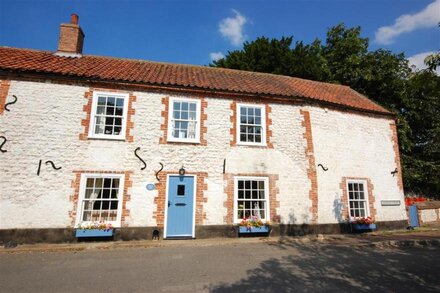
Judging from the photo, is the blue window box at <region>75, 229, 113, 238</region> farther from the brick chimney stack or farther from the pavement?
the brick chimney stack

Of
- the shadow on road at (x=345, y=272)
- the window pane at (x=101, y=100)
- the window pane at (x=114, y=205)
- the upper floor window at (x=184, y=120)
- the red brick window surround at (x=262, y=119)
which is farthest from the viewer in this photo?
the red brick window surround at (x=262, y=119)

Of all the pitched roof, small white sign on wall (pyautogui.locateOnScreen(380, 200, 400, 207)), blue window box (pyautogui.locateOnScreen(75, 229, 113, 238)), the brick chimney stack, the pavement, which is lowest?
the pavement

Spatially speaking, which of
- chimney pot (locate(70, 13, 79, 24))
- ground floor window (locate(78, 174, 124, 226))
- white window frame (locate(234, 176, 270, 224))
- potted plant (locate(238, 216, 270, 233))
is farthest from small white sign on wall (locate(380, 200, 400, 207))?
chimney pot (locate(70, 13, 79, 24))

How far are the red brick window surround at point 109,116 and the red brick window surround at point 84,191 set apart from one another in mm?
1385

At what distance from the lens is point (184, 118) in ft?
37.5

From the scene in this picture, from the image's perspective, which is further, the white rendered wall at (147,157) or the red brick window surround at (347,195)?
the red brick window surround at (347,195)

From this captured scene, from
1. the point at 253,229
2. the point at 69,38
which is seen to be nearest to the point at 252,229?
the point at 253,229

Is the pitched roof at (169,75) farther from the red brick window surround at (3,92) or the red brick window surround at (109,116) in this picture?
the red brick window surround at (109,116)

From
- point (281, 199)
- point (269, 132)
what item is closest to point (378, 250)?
point (281, 199)

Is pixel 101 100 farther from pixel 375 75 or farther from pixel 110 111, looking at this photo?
pixel 375 75

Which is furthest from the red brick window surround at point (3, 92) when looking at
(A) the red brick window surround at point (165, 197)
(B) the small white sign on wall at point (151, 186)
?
(A) the red brick window surround at point (165, 197)

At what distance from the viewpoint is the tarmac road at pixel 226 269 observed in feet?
18.2

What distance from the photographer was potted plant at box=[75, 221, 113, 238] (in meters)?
9.33

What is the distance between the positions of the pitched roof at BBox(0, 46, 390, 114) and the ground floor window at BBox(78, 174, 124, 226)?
4.08 m
